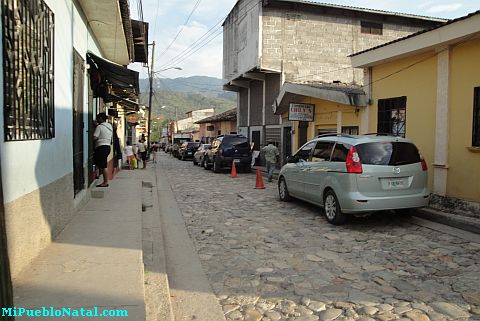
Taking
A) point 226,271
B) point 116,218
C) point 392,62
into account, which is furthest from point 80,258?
point 392,62

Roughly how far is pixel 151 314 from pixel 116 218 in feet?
11.1

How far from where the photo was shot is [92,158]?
9281 mm

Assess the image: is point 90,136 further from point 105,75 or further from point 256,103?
point 256,103

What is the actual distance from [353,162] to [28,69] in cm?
526

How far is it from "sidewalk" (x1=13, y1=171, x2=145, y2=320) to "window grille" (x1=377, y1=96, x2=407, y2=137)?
25.8ft

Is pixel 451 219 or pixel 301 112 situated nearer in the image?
pixel 451 219

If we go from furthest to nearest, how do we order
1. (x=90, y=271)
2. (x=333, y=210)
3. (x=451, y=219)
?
(x=333, y=210), (x=451, y=219), (x=90, y=271)

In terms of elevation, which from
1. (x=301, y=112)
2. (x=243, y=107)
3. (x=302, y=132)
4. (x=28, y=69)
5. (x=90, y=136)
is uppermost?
(x=243, y=107)

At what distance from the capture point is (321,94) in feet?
45.8

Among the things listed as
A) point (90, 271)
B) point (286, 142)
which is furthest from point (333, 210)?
point (286, 142)

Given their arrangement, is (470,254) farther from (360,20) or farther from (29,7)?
(360,20)

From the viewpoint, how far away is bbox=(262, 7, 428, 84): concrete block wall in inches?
789

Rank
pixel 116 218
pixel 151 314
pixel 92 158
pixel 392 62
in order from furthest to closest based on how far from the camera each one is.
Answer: pixel 392 62 < pixel 92 158 < pixel 116 218 < pixel 151 314

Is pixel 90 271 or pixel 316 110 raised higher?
pixel 316 110
